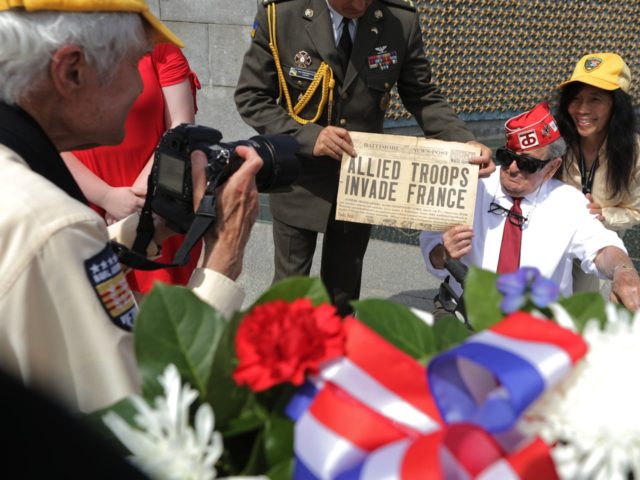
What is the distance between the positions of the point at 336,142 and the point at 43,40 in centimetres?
152

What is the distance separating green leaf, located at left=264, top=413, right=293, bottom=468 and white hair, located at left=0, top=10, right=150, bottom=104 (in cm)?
89

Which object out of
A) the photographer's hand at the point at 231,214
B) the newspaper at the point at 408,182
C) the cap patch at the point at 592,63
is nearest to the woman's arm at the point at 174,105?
the newspaper at the point at 408,182

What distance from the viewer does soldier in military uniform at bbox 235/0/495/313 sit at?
2863mm

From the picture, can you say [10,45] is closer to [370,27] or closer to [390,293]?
[370,27]

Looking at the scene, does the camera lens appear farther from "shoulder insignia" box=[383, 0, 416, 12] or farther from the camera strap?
"shoulder insignia" box=[383, 0, 416, 12]

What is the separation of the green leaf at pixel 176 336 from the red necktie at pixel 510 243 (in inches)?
85.6

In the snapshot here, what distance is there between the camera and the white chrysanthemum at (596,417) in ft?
1.88

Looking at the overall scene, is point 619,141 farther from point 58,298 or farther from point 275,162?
point 58,298

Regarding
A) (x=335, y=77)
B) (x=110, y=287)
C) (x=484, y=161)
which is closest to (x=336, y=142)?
(x=335, y=77)

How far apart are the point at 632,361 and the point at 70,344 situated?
2.65 ft

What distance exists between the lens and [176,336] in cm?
72

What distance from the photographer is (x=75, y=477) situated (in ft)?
1.22

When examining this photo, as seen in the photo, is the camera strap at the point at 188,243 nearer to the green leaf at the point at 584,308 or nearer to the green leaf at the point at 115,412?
the green leaf at the point at 115,412

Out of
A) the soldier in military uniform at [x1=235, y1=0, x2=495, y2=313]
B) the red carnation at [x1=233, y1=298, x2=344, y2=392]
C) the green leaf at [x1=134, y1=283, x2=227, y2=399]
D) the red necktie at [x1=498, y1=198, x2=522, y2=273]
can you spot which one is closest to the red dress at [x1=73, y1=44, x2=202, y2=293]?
the soldier in military uniform at [x1=235, y1=0, x2=495, y2=313]
